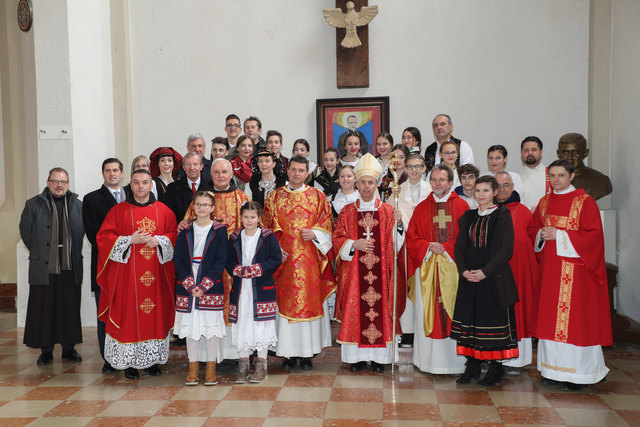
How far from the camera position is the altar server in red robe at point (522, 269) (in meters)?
5.05

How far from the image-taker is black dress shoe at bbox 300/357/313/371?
5242 millimetres

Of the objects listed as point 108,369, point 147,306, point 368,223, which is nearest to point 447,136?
point 368,223

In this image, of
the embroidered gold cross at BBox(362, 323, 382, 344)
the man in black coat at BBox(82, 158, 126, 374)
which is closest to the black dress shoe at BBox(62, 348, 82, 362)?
the man in black coat at BBox(82, 158, 126, 374)

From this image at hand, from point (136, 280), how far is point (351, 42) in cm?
452

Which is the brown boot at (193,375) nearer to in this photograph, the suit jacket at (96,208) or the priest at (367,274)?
the priest at (367,274)

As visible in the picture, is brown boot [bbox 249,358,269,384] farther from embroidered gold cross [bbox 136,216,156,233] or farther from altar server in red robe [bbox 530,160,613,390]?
altar server in red robe [bbox 530,160,613,390]

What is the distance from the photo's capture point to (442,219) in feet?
16.6

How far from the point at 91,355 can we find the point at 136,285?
1414mm

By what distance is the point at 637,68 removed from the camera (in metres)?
6.50

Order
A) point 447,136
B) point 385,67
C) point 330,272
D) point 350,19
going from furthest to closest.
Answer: point 385,67 → point 350,19 → point 447,136 → point 330,272

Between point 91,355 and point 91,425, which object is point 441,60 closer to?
point 91,355

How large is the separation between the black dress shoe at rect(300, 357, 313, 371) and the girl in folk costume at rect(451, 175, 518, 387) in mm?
1297

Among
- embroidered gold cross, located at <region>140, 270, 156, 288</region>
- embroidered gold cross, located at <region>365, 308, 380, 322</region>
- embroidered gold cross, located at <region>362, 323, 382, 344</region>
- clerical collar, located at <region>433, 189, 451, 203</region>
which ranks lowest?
embroidered gold cross, located at <region>362, 323, 382, 344</region>

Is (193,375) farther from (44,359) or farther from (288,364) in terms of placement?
(44,359)
